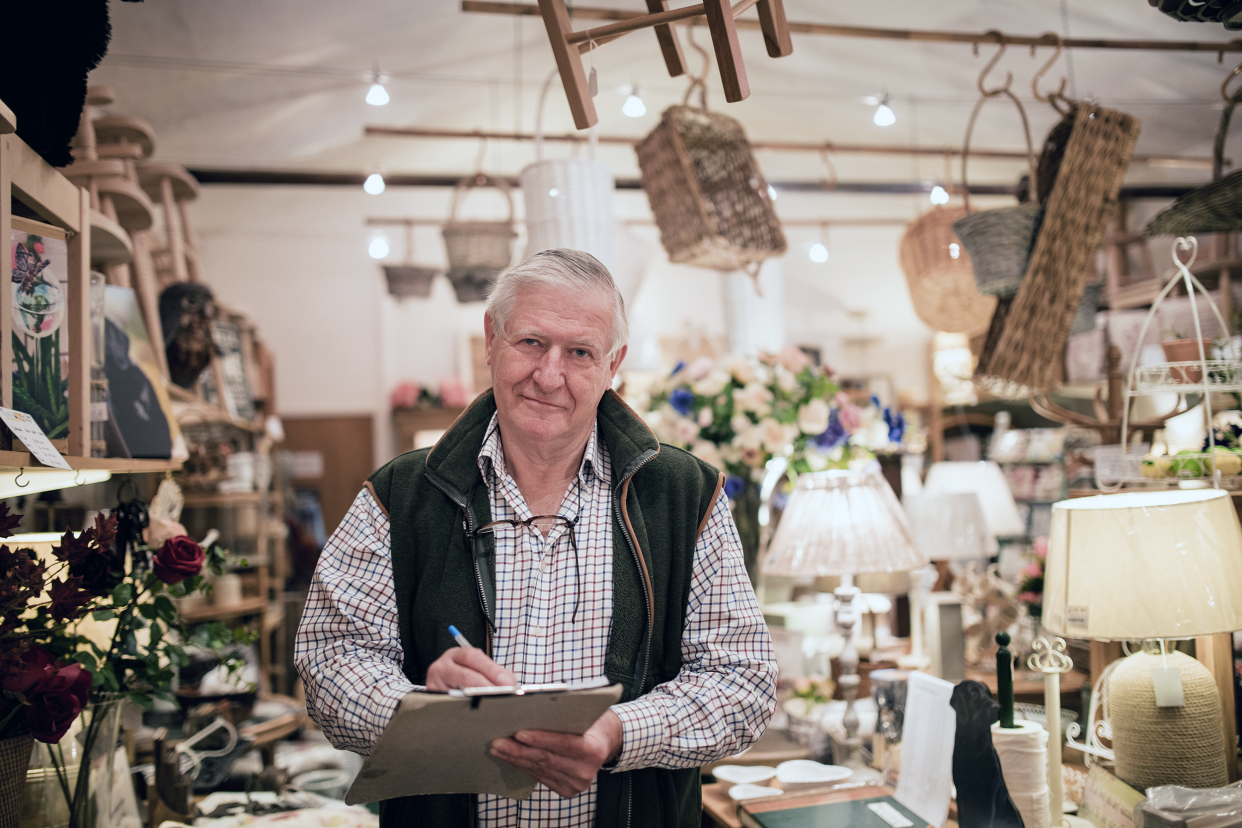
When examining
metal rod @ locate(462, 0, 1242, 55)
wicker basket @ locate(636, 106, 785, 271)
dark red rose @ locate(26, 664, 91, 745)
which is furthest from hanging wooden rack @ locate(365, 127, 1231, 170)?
dark red rose @ locate(26, 664, 91, 745)

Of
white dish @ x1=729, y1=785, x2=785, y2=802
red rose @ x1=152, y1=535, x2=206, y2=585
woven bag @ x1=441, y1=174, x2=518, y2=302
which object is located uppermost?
woven bag @ x1=441, y1=174, x2=518, y2=302

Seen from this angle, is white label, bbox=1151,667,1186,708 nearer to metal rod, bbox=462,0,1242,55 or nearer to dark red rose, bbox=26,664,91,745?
dark red rose, bbox=26,664,91,745

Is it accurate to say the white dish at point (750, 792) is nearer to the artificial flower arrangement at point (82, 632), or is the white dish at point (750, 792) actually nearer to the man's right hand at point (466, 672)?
the man's right hand at point (466, 672)

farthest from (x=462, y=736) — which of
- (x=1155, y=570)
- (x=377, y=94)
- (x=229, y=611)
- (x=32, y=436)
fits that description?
(x=229, y=611)

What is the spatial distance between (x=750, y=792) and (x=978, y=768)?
62 cm

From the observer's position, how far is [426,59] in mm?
5516

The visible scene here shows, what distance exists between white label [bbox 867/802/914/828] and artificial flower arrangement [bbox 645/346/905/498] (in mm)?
1159

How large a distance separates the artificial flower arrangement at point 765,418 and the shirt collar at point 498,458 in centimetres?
129

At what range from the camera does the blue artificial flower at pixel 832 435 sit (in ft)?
9.62

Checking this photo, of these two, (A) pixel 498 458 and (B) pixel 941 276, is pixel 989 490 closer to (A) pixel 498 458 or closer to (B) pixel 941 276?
(B) pixel 941 276

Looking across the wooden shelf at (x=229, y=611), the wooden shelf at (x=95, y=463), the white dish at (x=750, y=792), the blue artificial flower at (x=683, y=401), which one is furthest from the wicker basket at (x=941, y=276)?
the wooden shelf at (x=229, y=611)

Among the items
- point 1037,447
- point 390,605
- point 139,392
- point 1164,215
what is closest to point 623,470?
point 390,605

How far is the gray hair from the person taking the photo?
4.90 ft

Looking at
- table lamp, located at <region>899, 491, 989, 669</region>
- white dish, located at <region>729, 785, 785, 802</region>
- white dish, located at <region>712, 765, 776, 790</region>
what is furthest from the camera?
table lamp, located at <region>899, 491, 989, 669</region>
